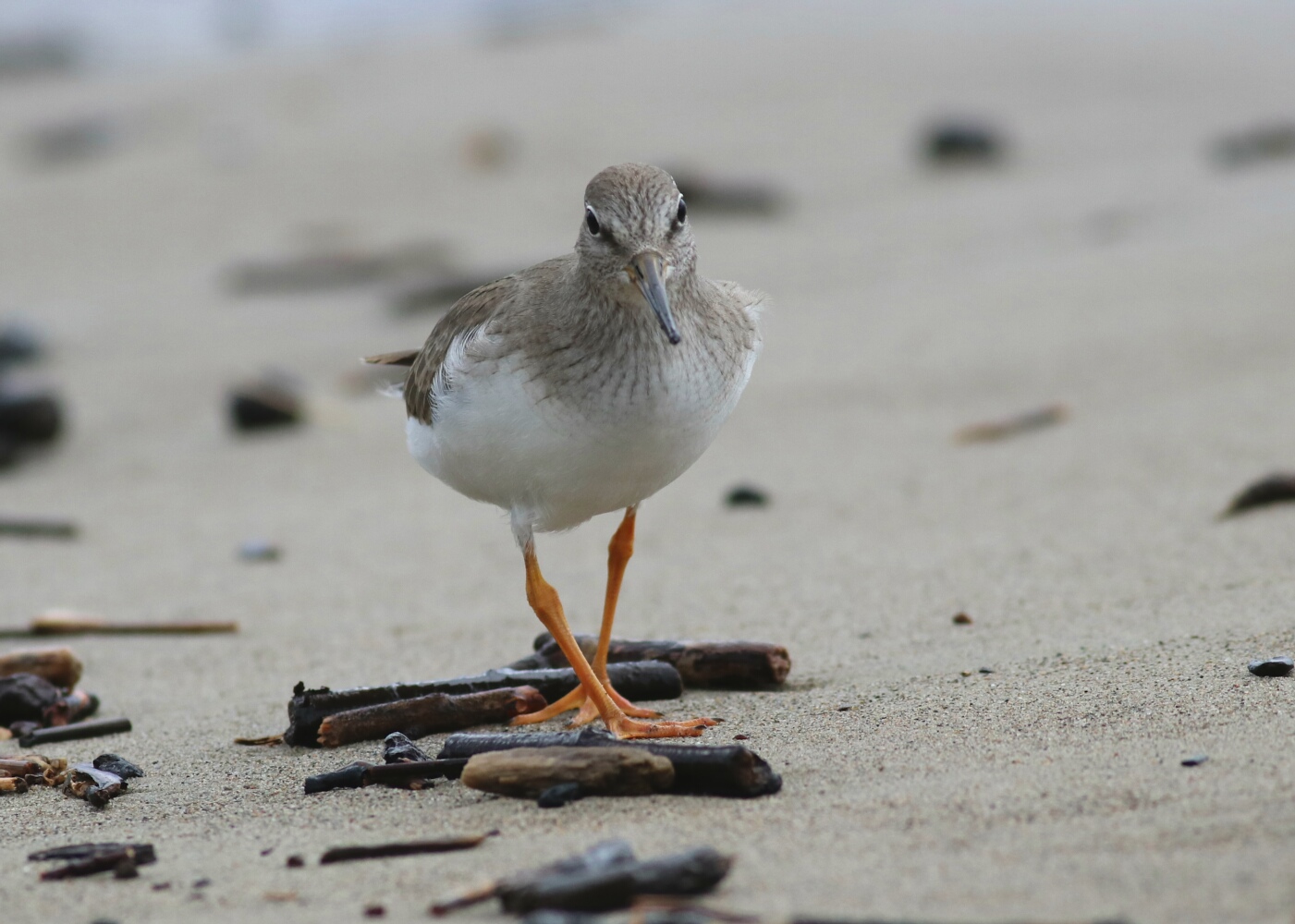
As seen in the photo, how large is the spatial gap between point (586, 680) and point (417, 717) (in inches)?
22.4

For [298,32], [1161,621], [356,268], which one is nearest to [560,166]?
[356,268]

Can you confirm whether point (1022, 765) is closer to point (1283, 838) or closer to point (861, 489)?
point (1283, 838)

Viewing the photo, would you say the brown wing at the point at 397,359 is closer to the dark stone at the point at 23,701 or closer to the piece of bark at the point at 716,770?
the dark stone at the point at 23,701

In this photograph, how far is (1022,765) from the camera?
156 inches

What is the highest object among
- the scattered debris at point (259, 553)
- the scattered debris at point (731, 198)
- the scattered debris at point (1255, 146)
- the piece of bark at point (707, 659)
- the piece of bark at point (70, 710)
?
the scattered debris at point (1255, 146)

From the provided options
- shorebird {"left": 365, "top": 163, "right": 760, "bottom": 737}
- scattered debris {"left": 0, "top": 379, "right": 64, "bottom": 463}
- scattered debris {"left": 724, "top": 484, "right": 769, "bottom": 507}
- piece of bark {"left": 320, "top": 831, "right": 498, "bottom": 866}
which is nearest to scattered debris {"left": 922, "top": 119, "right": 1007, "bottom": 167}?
scattered debris {"left": 724, "top": 484, "right": 769, "bottom": 507}

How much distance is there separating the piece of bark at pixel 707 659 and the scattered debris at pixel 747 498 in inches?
97.7

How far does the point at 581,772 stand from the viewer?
4.00m

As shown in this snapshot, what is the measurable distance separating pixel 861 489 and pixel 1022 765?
4119 millimetres

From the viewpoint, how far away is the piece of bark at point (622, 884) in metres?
3.16

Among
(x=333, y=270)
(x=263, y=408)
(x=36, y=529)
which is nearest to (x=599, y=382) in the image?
(x=36, y=529)

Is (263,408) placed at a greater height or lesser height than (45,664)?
greater

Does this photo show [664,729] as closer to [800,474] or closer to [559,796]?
[559,796]

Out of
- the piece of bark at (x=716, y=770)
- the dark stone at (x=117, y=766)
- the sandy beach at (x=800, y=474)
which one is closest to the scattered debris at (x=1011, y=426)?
the sandy beach at (x=800, y=474)
